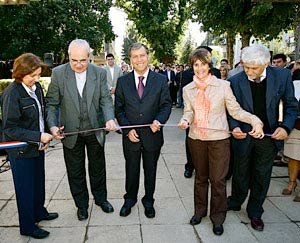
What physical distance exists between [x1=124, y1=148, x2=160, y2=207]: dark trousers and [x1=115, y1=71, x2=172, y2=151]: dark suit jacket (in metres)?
0.08

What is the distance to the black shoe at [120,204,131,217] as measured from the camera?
3.54 meters

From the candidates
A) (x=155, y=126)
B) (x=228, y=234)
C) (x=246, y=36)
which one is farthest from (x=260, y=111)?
(x=246, y=36)

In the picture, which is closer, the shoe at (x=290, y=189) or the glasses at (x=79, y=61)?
the glasses at (x=79, y=61)

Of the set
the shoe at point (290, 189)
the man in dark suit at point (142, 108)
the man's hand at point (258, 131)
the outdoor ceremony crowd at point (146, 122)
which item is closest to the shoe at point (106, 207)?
the outdoor ceremony crowd at point (146, 122)

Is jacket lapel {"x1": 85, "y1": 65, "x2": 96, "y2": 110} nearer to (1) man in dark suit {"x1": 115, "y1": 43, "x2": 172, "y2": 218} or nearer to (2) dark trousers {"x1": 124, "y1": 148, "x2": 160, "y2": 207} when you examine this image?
(1) man in dark suit {"x1": 115, "y1": 43, "x2": 172, "y2": 218}

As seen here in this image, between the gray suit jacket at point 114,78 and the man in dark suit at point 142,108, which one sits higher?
the gray suit jacket at point 114,78

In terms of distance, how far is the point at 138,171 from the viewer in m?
3.52

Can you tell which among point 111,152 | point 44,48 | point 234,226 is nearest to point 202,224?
point 234,226

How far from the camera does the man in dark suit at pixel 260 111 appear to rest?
3.01 metres

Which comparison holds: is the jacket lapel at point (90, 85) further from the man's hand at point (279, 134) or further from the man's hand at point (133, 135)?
the man's hand at point (279, 134)

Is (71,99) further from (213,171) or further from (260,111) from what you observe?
(260,111)

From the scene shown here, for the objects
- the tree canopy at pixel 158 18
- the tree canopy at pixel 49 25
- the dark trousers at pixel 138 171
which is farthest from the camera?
the tree canopy at pixel 158 18

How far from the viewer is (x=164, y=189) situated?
436 centimetres

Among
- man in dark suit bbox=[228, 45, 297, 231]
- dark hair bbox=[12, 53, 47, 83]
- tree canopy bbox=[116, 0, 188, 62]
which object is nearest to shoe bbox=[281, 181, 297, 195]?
man in dark suit bbox=[228, 45, 297, 231]
